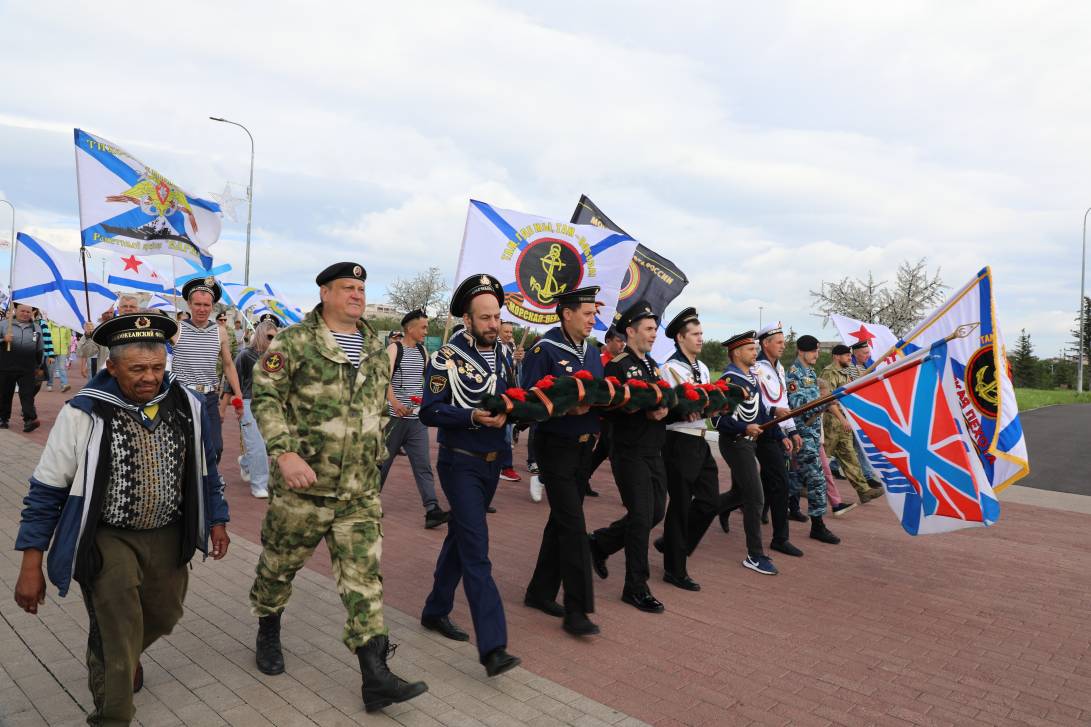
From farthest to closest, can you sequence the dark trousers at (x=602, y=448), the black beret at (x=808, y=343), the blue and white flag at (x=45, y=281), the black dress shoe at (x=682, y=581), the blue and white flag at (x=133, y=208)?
the blue and white flag at (x=45, y=281), the black beret at (x=808, y=343), the dark trousers at (x=602, y=448), the blue and white flag at (x=133, y=208), the black dress shoe at (x=682, y=581)

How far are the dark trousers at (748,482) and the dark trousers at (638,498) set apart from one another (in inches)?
45.8

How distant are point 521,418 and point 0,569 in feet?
13.3

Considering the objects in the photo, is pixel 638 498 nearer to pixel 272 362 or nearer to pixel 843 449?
pixel 272 362

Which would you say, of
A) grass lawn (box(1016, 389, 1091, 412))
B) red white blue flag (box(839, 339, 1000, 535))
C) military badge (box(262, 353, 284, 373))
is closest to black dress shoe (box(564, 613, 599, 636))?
military badge (box(262, 353, 284, 373))

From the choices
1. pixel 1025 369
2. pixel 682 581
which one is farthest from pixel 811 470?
pixel 1025 369

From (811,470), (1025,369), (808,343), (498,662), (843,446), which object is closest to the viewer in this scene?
(498,662)

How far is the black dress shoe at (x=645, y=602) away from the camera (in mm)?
5141

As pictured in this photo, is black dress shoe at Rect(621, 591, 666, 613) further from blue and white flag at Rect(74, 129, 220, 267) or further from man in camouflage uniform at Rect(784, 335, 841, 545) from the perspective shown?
blue and white flag at Rect(74, 129, 220, 267)

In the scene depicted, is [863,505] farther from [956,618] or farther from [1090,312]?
[1090,312]

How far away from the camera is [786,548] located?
6840 millimetres

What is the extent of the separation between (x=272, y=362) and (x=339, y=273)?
1.83 feet

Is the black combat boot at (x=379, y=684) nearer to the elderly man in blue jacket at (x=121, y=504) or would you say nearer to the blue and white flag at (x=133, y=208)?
the elderly man in blue jacket at (x=121, y=504)

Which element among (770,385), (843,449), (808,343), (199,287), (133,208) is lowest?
(843,449)

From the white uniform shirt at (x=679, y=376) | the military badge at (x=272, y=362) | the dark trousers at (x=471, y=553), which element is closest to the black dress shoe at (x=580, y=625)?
the dark trousers at (x=471, y=553)
